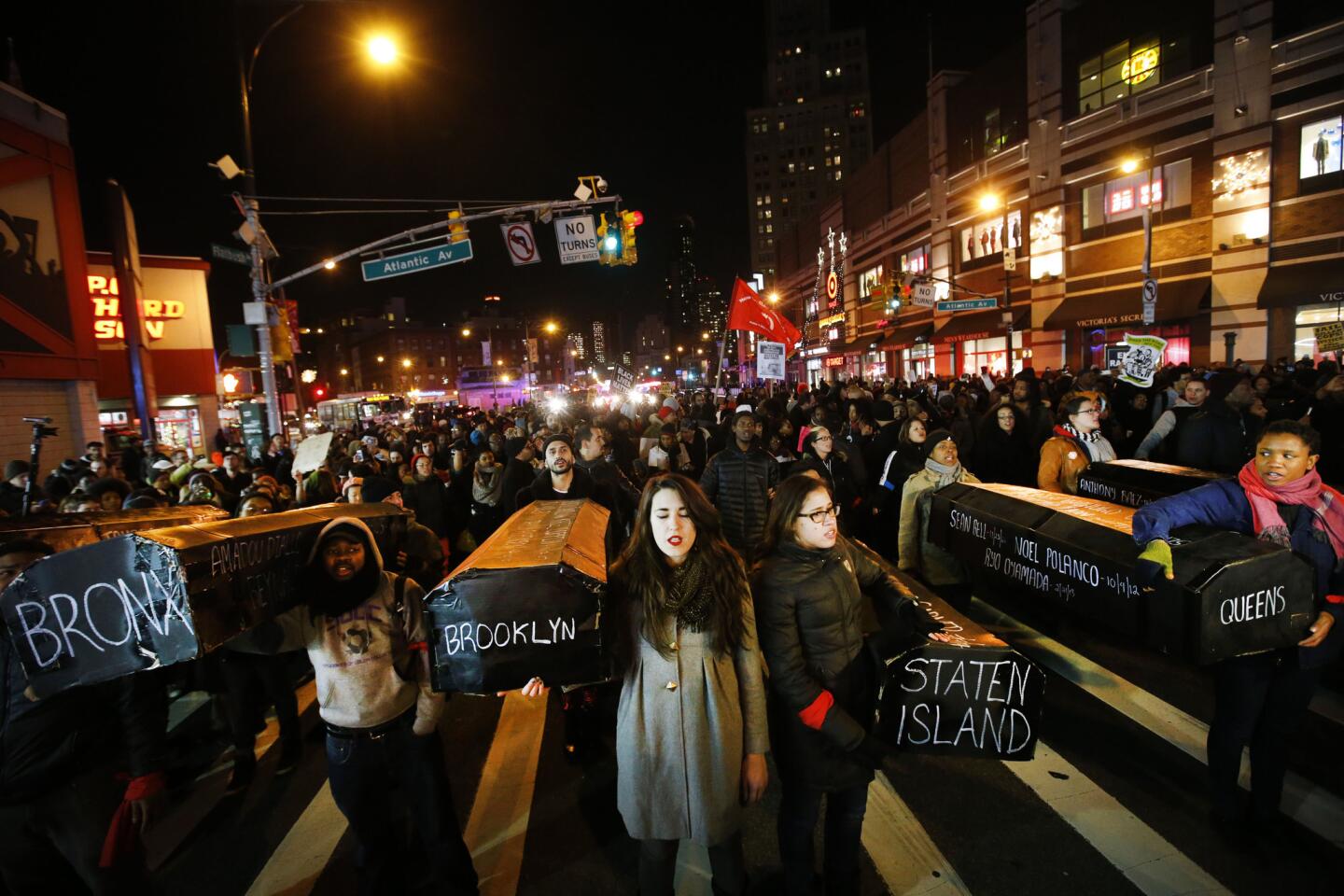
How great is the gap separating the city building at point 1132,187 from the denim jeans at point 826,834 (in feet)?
80.0

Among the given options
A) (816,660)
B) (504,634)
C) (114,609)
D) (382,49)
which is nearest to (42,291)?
(382,49)

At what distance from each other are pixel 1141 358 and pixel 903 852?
28.1ft

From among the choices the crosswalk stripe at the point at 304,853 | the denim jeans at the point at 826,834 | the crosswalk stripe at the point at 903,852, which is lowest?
the crosswalk stripe at the point at 304,853

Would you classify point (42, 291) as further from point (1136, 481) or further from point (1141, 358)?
point (1141, 358)

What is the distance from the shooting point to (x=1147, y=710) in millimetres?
4664

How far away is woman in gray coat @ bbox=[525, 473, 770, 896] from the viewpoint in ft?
Result: 8.77

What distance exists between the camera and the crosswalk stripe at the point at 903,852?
3244 millimetres

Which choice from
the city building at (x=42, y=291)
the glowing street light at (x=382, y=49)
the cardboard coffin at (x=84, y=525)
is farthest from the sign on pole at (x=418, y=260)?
the cardboard coffin at (x=84, y=525)

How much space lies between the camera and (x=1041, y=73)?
2734 cm

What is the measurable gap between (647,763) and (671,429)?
8.36m

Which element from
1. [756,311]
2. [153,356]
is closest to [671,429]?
[756,311]

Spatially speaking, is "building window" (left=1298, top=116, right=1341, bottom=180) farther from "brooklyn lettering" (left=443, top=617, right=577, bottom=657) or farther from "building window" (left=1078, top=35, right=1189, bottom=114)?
"brooklyn lettering" (left=443, top=617, right=577, bottom=657)

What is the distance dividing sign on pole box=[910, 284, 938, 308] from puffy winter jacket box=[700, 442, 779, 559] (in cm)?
2462

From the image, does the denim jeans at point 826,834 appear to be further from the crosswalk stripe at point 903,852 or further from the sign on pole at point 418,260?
the sign on pole at point 418,260
